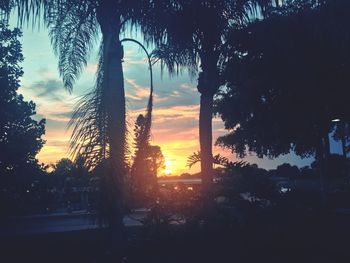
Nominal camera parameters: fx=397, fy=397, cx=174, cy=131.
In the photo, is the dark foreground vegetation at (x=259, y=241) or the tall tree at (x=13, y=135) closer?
the dark foreground vegetation at (x=259, y=241)

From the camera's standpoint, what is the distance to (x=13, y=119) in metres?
17.2

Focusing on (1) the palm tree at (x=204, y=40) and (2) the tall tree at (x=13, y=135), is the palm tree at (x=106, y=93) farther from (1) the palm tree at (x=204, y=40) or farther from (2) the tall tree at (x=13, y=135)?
(2) the tall tree at (x=13, y=135)

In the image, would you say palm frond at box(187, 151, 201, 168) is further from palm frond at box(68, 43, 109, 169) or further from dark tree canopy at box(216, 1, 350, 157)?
dark tree canopy at box(216, 1, 350, 157)

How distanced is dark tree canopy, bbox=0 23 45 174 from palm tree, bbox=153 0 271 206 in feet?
32.9

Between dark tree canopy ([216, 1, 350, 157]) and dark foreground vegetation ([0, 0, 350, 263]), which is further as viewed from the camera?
dark tree canopy ([216, 1, 350, 157])

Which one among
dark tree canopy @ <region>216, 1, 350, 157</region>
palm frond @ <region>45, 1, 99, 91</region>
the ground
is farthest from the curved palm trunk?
dark tree canopy @ <region>216, 1, 350, 157</region>

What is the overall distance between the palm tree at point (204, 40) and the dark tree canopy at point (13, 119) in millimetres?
10030

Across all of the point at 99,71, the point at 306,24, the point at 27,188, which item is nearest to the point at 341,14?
the point at 306,24

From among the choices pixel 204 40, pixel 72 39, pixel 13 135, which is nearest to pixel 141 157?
pixel 72 39

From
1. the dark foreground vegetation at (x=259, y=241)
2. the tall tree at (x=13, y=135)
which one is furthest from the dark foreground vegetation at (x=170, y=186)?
the tall tree at (x=13, y=135)

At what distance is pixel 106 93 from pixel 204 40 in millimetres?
4018

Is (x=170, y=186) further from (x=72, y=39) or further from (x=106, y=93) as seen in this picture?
(x=72, y=39)

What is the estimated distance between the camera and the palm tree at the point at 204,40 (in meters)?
7.39

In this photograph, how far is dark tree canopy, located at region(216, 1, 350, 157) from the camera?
14.8 m
